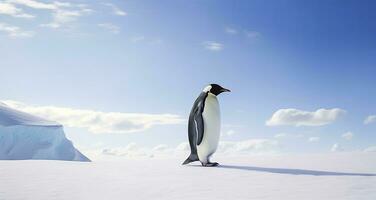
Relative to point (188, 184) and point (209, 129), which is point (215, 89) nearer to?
point (209, 129)

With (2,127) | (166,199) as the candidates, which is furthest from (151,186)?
(2,127)

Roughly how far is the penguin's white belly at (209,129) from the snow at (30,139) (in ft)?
79.7

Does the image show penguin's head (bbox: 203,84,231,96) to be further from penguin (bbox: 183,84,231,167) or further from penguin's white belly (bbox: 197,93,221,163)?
penguin's white belly (bbox: 197,93,221,163)

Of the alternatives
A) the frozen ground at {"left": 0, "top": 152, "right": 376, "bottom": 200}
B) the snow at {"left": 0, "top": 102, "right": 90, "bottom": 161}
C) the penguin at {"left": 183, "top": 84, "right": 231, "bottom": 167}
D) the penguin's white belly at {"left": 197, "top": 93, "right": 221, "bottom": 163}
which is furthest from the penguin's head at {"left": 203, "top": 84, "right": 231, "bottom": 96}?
the snow at {"left": 0, "top": 102, "right": 90, "bottom": 161}

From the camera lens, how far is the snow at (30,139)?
2947cm

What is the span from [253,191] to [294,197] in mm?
525

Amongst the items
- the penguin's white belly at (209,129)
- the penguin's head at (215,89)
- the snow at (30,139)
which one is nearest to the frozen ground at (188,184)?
the penguin's white belly at (209,129)

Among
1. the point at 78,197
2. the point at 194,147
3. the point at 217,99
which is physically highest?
the point at 217,99

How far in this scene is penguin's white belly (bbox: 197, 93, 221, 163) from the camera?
768 centimetres

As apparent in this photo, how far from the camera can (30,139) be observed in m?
30.5

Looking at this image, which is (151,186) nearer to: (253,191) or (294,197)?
(253,191)

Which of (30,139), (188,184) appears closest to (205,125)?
(188,184)

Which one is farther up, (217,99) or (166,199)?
(217,99)

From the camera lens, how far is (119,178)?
5.70 metres
